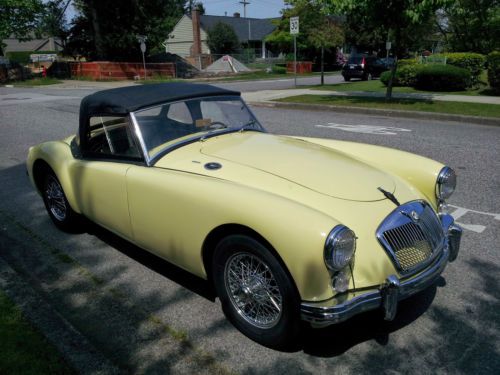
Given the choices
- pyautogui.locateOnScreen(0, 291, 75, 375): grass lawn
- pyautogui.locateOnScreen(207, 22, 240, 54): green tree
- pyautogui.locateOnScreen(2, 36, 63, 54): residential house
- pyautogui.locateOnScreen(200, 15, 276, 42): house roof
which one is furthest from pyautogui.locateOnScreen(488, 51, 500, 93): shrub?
pyautogui.locateOnScreen(2, 36, 63, 54): residential house

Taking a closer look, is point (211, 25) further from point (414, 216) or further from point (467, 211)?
point (414, 216)

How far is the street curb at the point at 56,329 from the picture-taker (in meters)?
2.50

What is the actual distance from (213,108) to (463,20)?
2703 centimetres

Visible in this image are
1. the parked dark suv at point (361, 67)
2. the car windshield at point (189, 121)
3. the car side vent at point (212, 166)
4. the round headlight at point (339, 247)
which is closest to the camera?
the round headlight at point (339, 247)

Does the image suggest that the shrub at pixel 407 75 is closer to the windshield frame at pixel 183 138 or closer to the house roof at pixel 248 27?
the windshield frame at pixel 183 138

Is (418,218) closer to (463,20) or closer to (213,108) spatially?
(213,108)

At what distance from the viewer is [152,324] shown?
2.93 m

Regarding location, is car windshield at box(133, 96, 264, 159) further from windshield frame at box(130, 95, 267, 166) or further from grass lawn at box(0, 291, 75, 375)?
grass lawn at box(0, 291, 75, 375)

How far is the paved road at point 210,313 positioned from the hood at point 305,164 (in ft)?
2.86

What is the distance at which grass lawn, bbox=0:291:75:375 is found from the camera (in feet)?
8.05

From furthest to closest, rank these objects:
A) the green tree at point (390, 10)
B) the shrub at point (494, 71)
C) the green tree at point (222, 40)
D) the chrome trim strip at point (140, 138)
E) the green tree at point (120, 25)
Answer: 1. the green tree at point (222, 40)
2. the green tree at point (120, 25)
3. the shrub at point (494, 71)
4. the green tree at point (390, 10)
5. the chrome trim strip at point (140, 138)

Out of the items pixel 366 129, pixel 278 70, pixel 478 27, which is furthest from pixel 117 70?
pixel 366 129

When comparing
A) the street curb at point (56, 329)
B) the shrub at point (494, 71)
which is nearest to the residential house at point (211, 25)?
the shrub at point (494, 71)

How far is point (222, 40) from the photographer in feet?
149
